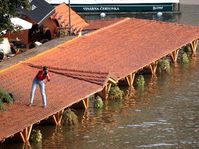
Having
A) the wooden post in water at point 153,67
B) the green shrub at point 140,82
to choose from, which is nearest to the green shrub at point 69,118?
the green shrub at point 140,82

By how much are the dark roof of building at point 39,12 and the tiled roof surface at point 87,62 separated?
319 cm

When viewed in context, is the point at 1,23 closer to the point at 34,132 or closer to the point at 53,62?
the point at 34,132

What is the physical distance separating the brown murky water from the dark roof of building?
28.8 ft

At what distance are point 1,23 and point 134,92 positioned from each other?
38.0 ft

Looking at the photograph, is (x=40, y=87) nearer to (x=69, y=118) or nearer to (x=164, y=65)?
(x=69, y=118)

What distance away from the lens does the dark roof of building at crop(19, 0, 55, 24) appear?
142 feet

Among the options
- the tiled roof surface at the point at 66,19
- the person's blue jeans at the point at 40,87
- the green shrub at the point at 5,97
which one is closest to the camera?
the green shrub at the point at 5,97

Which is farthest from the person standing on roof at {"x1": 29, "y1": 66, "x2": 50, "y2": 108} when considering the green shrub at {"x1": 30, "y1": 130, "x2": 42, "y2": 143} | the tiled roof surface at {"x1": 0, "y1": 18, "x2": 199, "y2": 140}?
the green shrub at {"x1": 30, "y1": 130, "x2": 42, "y2": 143}

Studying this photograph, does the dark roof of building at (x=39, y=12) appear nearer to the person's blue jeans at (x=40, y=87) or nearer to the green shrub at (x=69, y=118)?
the green shrub at (x=69, y=118)

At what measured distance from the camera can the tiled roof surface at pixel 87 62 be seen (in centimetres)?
2917

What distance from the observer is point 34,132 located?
95.6 ft

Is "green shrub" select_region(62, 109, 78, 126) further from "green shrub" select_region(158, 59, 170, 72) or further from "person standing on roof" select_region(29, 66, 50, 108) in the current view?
"green shrub" select_region(158, 59, 170, 72)

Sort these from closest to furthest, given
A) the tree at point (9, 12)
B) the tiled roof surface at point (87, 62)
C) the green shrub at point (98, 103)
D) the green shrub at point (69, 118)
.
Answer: the tree at point (9, 12) < the tiled roof surface at point (87, 62) < the green shrub at point (69, 118) < the green shrub at point (98, 103)

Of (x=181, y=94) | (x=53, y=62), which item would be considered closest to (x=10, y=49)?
(x=53, y=62)
